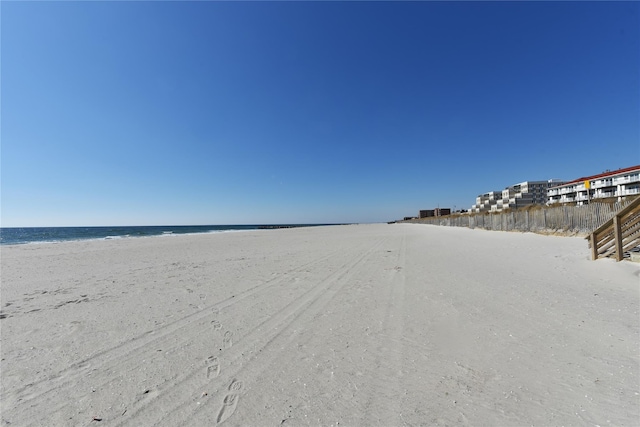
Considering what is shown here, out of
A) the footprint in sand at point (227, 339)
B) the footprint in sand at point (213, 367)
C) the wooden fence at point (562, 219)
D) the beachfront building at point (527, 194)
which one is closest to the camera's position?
the footprint in sand at point (213, 367)

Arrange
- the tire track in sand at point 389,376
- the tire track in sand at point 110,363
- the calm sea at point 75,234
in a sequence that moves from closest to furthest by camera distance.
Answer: the tire track in sand at point 389,376 → the tire track in sand at point 110,363 → the calm sea at point 75,234

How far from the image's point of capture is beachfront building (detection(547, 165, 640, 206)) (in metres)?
51.2

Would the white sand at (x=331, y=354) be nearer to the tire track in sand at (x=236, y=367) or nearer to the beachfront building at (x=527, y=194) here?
the tire track in sand at (x=236, y=367)

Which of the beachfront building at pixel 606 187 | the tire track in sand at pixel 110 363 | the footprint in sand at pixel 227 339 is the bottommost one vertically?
the tire track in sand at pixel 110 363

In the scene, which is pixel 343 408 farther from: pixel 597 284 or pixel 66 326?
pixel 597 284

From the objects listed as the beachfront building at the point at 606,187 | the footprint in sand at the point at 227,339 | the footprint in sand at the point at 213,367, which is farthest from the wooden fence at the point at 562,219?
the beachfront building at the point at 606,187

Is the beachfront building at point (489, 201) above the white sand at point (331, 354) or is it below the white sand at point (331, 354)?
above

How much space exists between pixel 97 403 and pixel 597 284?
891 cm

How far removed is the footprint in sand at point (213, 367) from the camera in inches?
110

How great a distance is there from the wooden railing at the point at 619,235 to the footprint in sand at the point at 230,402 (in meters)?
10.4

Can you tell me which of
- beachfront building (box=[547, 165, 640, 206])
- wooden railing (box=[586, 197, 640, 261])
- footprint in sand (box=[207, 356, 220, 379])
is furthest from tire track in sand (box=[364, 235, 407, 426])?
beachfront building (box=[547, 165, 640, 206])

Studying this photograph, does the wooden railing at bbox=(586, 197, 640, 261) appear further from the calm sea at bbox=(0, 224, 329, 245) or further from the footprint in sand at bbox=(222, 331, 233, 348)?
the calm sea at bbox=(0, 224, 329, 245)

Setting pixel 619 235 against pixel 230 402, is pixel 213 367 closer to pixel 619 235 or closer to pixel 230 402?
pixel 230 402

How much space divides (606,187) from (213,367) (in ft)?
281
